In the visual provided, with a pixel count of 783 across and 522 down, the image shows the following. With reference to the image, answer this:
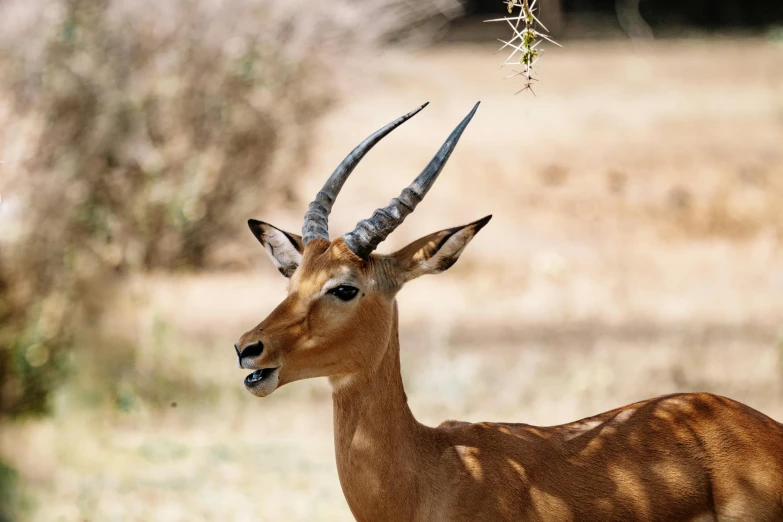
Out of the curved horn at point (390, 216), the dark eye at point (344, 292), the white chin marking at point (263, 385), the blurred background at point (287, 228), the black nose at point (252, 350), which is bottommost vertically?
the blurred background at point (287, 228)

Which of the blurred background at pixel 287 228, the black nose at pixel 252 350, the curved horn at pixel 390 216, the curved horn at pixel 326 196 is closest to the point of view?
the black nose at pixel 252 350

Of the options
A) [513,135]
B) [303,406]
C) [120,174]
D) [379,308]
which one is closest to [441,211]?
[513,135]

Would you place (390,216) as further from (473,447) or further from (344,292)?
(473,447)

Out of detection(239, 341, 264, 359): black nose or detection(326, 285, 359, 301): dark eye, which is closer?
detection(239, 341, 264, 359): black nose

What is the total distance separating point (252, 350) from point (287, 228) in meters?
10.1

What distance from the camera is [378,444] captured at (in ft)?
16.0

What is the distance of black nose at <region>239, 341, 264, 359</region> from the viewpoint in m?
4.55

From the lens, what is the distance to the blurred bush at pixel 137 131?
28.9ft

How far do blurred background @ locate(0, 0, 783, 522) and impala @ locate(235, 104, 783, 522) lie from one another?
2.70 metres

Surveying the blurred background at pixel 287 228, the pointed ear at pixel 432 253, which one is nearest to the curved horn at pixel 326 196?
the pointed ear at pixel 432 253

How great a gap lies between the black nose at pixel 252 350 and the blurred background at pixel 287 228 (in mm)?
3103

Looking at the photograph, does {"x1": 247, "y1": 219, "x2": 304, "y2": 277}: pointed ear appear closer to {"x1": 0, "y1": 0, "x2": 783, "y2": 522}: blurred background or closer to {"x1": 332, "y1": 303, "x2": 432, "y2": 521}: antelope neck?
{"x1": 332, "y1": 303, "x2": 432, "y2": 521}: antelope neck

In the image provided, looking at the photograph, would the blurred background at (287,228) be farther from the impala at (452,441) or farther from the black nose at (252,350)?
the black nose at (252,350)

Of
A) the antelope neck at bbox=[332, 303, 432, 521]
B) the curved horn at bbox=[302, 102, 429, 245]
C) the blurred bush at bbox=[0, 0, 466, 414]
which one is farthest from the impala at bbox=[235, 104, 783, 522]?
the blurred bush at bbox=[0, 0, 466, 414]
